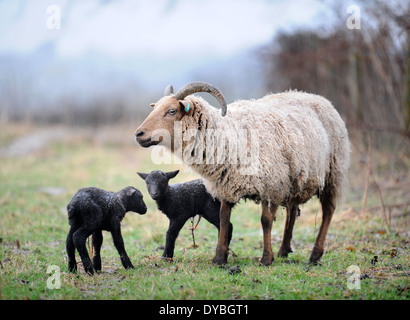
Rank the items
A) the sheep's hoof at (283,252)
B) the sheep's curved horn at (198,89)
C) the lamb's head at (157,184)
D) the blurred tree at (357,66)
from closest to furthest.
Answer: the sheep's curved horn at (198,89), the lamb's head at (157,184), the sheep's hoof at (283,252), the blurred tree at (357,66)

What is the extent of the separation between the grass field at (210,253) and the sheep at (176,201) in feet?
1.50

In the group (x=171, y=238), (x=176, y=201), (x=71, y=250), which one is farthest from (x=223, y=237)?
(x=71, y=250)

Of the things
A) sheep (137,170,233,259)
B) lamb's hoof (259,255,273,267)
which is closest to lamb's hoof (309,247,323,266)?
lamb's hoof (259,255,273,267)

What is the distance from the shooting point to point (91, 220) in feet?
19.0

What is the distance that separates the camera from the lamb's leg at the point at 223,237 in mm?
6531

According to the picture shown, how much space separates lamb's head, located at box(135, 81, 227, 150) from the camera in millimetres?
6031

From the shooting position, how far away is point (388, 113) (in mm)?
18109

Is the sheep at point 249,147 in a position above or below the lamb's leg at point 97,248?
above

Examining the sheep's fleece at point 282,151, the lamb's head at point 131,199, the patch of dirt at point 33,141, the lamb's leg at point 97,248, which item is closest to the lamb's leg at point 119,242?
the lamb's leg at point 97,248

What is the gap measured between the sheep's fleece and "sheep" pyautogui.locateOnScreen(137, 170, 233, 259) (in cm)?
48

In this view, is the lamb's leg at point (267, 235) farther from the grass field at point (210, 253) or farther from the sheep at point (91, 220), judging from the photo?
the sheep at point (91, 220)

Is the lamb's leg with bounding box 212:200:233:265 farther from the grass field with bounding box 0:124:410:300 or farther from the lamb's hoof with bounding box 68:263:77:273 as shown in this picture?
the lamb's hoof with bounding box 68:263:77:273

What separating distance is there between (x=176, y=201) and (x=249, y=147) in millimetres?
1469

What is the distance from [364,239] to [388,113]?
37.2 feet
